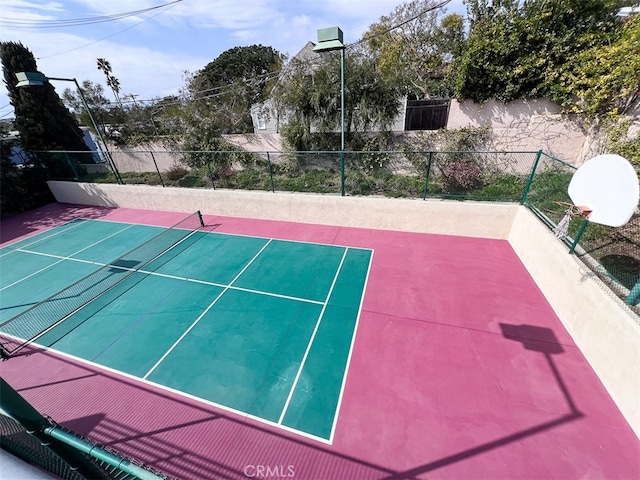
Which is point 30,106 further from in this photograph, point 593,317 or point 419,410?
point 593,317

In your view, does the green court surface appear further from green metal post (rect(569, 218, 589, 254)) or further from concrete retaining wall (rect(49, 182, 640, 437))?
green metal post (rect(569, 218, 589, 254))

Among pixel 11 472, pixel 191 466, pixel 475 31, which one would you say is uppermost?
pixel 475 31

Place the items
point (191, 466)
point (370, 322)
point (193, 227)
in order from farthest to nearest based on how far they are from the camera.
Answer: point (193, 227)
point (370, 322)
point (191, 466)

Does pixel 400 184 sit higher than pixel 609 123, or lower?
lower

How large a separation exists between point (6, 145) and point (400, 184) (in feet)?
67.8

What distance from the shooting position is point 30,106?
51.7 ft

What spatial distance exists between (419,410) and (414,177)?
877 cm

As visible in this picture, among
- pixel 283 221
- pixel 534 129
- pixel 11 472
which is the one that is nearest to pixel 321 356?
pixel 11 472

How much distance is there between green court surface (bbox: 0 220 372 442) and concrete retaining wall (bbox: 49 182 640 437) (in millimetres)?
1829

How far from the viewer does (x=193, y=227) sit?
1098cm

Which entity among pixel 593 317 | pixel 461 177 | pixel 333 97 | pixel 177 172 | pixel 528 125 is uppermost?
pixel 333 97

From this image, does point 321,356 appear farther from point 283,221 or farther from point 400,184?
point 400,184

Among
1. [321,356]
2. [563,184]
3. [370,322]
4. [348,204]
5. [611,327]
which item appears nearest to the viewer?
[611,327]

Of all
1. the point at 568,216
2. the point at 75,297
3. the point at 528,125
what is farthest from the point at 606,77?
the point at 75,297
